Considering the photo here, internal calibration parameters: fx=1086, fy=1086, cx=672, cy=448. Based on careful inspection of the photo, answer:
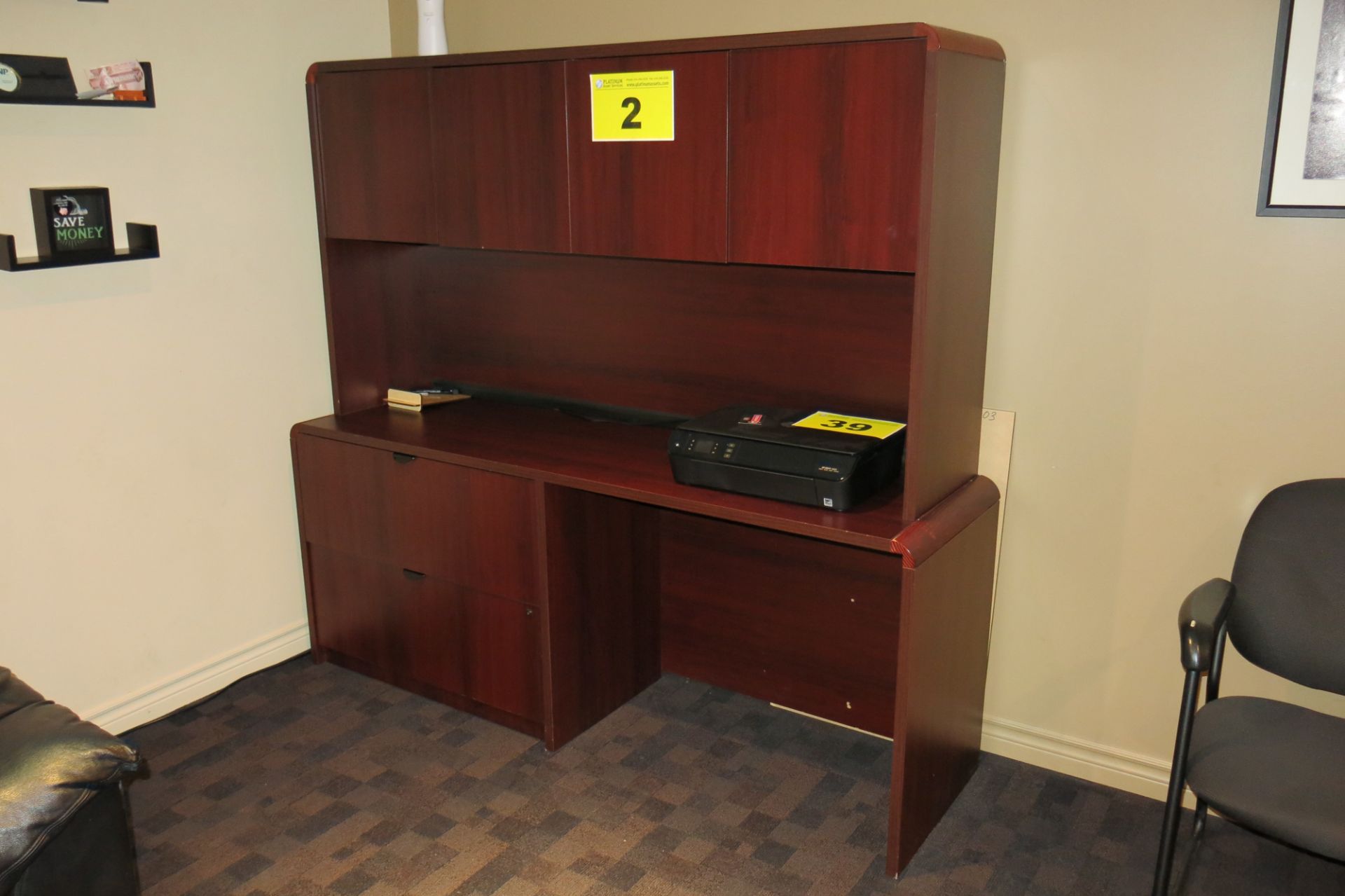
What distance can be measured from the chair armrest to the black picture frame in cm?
245

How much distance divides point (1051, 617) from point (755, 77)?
4.58ft

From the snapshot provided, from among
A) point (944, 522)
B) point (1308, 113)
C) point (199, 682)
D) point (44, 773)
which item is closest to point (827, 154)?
point (944, 522)

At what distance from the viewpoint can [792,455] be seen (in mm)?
2227

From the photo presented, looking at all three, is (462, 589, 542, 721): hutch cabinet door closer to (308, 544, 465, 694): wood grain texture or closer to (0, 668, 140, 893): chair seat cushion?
(308, 544, 465, 694): wood grain texture

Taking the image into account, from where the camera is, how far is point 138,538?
2.80 meters

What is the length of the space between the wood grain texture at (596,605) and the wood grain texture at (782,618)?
0.31ft

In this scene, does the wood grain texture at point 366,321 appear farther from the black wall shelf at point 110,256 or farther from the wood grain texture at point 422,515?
the black wall shelf at point 110,256

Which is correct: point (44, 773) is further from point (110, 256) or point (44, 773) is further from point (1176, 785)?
point (1176, 785)

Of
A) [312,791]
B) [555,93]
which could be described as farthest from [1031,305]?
[312,791]

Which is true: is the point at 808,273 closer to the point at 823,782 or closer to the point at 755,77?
the point at 755,77

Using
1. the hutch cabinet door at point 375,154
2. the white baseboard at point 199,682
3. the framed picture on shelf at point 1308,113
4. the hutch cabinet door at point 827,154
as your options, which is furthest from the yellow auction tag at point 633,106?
the white baseboard at point 199,682

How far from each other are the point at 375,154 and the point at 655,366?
0.91m

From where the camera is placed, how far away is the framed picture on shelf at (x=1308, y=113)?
1.99m

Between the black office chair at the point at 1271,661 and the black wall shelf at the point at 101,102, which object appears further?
the black wall shelf at the point at 101,102
